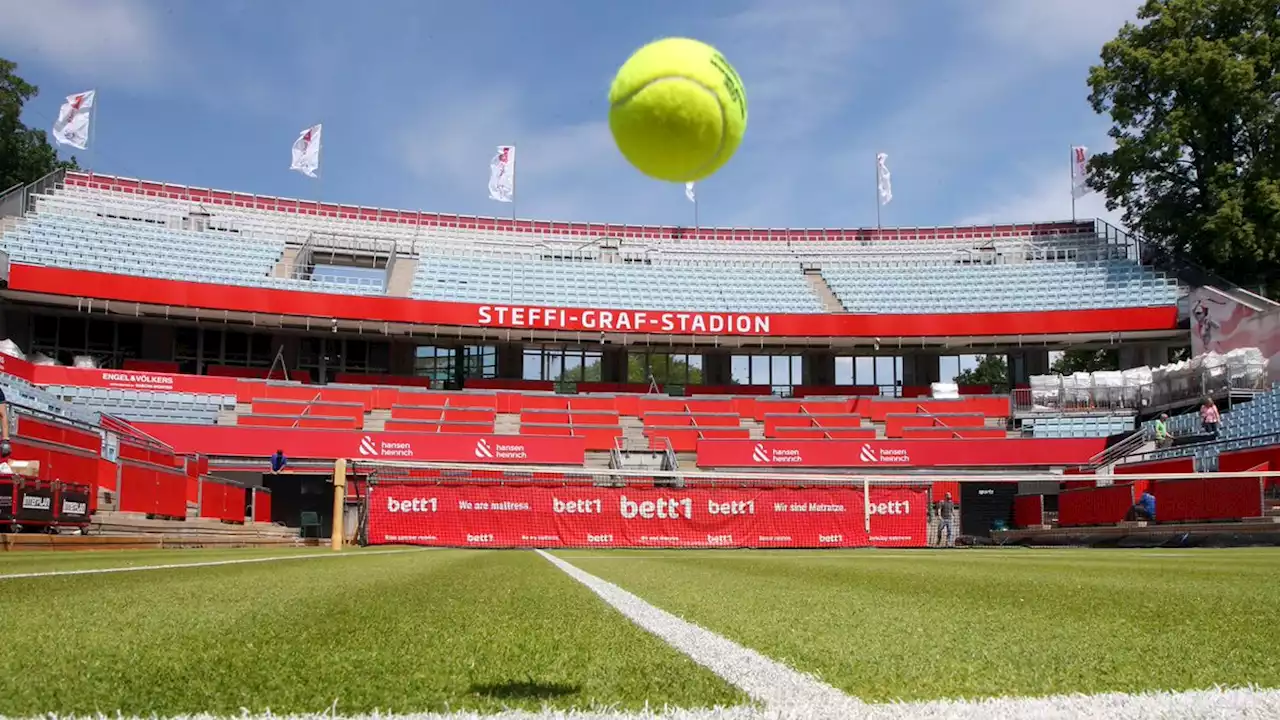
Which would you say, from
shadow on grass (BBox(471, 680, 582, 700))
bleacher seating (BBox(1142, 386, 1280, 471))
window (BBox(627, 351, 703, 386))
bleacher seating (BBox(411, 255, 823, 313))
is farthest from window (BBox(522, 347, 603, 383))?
shadow on grass (BBox(471, 680, 582, 700))

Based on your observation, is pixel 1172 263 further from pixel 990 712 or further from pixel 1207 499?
pixel 990 712

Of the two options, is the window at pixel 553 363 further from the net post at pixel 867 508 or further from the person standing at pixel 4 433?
the person standing at pixel 4 433

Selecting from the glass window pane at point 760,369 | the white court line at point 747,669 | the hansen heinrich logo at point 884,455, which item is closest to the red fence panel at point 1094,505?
the hansen heinrich logo at point 884,455

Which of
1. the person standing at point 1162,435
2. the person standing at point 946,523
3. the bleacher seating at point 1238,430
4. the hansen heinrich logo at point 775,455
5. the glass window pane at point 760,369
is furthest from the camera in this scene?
the glass window pane at point 760,369

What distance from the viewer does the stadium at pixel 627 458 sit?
8.74 feet

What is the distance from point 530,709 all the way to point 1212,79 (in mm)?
39803

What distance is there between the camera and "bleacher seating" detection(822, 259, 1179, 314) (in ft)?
107

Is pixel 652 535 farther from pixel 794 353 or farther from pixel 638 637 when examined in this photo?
pixel 794 353

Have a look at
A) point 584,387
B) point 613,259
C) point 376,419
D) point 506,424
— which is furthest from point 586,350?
point 376,419

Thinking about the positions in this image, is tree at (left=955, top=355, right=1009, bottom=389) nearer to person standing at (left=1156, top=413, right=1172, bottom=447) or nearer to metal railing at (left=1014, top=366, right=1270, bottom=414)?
metal railing at (left=1014, top=366, right=1270, bottom=414)

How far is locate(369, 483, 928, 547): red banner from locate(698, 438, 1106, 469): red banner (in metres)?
7.66

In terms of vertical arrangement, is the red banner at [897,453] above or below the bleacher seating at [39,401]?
below

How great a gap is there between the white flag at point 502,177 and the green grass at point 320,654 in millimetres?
37236

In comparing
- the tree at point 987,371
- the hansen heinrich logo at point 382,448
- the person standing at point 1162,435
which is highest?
the tree at point 987,371
